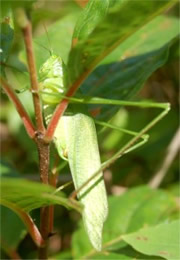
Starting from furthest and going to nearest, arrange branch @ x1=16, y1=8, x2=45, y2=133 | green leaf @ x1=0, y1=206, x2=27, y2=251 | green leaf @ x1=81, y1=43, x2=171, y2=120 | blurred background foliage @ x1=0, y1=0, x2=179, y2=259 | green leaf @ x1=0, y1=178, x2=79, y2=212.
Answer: blurred background foliage @ x1=0, y1=0, x2=179, y2=259 → green leaf @ x1=0, y1=206, x2=27, y2=251 → green leaf @ x1=81, y1=43, x2=171, y2=120 → branch @ x1=16, y1=8, x2=45, y2=133 → green leaf @ x1=0, y1=178, x2=79, y2=212

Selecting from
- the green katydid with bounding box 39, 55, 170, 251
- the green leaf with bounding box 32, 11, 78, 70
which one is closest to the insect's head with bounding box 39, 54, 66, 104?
the green katydid with bounding box 39, 55, 170, 251

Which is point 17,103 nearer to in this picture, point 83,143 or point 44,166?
point 44,166

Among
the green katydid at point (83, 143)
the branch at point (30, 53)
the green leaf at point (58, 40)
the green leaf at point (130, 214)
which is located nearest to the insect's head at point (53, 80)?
the green katydid at point (83, 143)

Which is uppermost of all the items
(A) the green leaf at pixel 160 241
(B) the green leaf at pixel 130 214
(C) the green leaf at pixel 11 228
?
(A) the green leaf at pixel 160 241

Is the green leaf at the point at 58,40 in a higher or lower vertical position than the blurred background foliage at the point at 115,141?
→ higher

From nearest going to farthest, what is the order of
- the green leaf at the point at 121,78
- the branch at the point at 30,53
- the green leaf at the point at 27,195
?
the green leaf at the point at 27,195
the branch at the point at 30,53
the green leaf at the point at 121,78

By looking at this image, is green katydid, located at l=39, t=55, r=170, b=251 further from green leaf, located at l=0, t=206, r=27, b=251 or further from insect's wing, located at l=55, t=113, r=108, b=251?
green leaf, located at l=0, t=206, r=27, b=251

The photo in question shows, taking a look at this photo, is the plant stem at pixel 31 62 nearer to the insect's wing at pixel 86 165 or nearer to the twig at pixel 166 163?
the insect's wing at pixel 86 165
